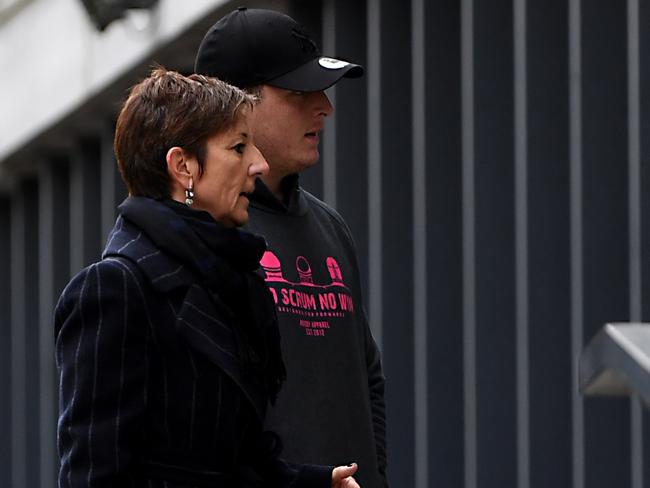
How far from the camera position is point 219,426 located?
2535 millimetres

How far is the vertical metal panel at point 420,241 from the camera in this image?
5355 millimetres

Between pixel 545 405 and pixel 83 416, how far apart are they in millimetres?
2671

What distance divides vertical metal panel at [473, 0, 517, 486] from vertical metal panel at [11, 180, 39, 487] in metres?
2.37

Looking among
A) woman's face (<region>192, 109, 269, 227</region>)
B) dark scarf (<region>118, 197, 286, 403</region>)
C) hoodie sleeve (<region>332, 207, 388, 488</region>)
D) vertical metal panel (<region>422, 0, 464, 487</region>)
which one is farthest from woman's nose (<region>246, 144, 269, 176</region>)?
vertical metal panel (<region>422, 0, 464, 487</region>)

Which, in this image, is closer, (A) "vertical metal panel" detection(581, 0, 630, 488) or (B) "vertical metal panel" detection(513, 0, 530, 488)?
(A) "vertical metal panel" detection(581, 0, 630, 488)

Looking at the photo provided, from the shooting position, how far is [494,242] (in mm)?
5148

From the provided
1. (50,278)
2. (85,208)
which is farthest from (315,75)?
(50,278)

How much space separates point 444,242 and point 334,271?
2.12 m

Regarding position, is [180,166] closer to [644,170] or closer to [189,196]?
[189,196]

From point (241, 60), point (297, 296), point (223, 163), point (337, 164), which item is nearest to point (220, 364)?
point (223, 163)

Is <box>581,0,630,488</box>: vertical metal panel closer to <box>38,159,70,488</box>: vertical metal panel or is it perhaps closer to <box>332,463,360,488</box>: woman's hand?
<box>332,463,360,488</box>: woman's hand

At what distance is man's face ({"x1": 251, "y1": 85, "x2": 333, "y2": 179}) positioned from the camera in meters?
3.18

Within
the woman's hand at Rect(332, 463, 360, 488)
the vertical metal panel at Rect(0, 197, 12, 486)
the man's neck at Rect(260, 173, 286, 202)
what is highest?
the man's neck at Rect(260, 173, 286, 202)

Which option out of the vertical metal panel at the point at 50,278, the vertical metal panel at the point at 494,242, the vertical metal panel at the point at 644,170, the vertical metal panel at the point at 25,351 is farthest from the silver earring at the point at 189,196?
the vertical metal panel at the point at 25,351
